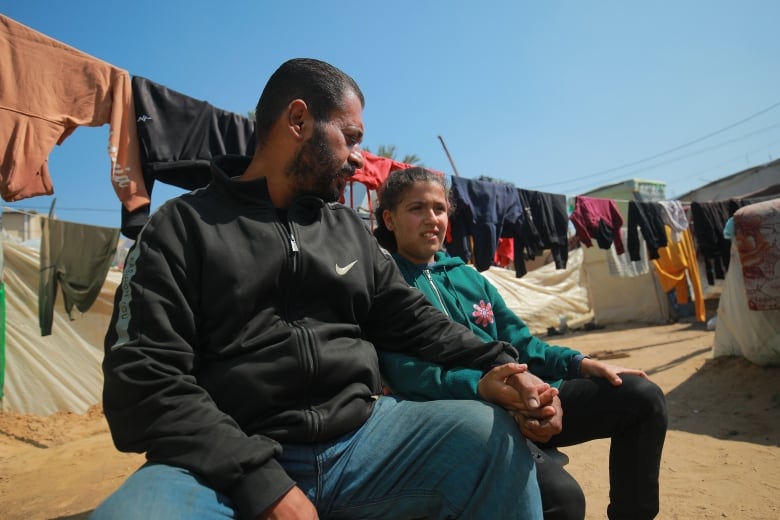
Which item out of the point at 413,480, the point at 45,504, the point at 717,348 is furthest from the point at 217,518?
the point at 717,348

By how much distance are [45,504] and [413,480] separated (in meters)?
4.36

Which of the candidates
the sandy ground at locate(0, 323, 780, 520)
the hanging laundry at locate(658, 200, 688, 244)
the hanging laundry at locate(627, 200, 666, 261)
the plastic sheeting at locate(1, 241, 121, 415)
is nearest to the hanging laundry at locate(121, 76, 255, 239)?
the sandy ground at locate(0, 323, 780, 520)

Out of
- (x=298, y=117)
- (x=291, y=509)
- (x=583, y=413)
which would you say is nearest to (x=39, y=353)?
(x=298, y=117)

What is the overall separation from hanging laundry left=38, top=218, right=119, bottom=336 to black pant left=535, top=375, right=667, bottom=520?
6709 millimetres

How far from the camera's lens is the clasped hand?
1.30m

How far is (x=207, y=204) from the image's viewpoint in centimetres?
149

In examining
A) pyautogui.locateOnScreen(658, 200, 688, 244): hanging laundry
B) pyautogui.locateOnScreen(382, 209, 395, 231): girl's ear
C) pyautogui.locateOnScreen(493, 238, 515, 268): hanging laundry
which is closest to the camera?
pyautogui.locateOnScreen(382, 209, 395, 231): girl's ear

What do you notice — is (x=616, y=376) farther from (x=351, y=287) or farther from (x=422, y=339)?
(x=351, y=287)

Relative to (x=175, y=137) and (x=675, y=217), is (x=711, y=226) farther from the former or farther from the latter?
(x=175, y=137)

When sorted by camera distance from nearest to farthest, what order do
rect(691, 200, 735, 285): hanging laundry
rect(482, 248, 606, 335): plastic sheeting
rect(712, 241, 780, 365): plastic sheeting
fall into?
rect(712, 241, 780, 365): plastic sheeting
rect(691, 200, 735, 285): hanging laundry
rect(482, 248, 606, 335): plastic sheeting

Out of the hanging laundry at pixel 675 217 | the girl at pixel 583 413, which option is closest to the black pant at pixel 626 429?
the girl at pixel 583 413

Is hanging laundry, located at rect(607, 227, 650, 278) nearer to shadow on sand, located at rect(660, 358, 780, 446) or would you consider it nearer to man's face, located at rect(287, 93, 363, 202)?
shadow on sand, located at rect(660, 358, 780, 446)

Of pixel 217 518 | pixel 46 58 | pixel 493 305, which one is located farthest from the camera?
pixel 46 58

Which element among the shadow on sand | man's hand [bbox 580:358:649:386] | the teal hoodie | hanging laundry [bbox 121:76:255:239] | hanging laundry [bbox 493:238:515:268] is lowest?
the shadow on sand
